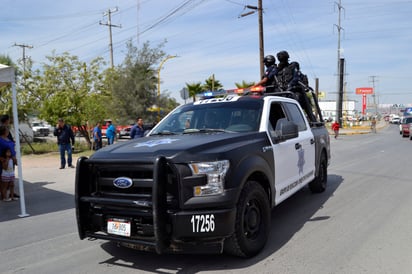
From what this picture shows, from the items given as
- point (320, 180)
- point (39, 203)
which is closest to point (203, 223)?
point (320, 180)

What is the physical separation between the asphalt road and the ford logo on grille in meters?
0.94

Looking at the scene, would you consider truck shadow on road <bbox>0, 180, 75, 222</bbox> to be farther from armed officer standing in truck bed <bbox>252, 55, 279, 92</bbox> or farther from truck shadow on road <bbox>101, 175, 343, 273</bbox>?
armed officer standing in truck bed <bbox>252, 55, 279, 92</bbox>

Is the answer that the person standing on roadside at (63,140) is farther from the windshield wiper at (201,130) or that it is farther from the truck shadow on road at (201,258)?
the windshield wiper at (201,130)

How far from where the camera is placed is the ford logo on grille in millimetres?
3902

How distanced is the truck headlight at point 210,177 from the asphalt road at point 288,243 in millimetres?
895

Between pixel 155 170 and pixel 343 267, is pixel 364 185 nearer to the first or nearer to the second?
pixel 343 267

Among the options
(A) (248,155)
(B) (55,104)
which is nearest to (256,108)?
(A) (248,155)

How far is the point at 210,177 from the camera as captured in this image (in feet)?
12.4

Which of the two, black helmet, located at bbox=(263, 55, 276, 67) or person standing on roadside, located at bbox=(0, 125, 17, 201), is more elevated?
black helmet, located at bbox=(263, 55, 276, 67)

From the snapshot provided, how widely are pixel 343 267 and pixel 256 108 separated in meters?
2.36

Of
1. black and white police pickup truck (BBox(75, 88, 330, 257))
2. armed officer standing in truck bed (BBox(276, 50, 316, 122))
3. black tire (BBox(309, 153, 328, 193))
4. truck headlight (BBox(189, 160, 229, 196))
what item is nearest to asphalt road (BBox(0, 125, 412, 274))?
black tire (BBox(309, 153, 328, 193))

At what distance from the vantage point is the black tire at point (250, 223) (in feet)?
13.0

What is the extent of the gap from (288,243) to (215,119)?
6.34ft

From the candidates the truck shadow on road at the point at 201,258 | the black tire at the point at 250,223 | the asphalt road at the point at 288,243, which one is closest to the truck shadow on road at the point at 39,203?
the asphalt road at the point at 288,243
